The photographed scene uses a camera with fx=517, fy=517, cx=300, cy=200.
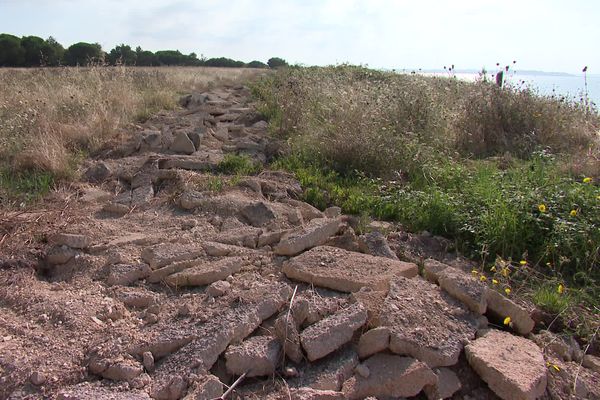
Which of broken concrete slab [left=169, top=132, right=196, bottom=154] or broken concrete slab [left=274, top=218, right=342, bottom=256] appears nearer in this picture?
broken concrete slab [left=274, top=218, right=342, bottom=256]

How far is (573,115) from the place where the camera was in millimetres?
7047

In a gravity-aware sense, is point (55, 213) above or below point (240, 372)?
above

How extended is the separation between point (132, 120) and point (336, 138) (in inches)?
132

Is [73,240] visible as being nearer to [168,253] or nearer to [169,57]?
[168,253]

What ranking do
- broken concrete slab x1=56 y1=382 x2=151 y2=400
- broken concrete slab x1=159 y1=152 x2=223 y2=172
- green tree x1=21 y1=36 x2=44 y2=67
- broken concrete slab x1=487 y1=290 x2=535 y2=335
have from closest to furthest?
1. broken concrete slab x1=56 y1=382 x2=151 y2=400
2. broken concrete slab x1=487 y1=290 x2=535 y2=335
3. broken concrete slab x1=159 y1=152 x2=223 y2=172
4. green tree x1=21 y1=36 x2=44 y2=67

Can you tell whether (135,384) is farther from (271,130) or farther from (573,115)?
(573,115)

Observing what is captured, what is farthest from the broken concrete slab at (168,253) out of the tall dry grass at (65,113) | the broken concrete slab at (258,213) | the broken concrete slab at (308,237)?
the tall dry grass at (65,113)

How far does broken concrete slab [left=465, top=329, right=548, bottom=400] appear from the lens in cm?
232

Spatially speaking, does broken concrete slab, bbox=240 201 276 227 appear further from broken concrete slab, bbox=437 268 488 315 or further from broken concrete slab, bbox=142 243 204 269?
broken concrete slab, bbox=437 268 488 315

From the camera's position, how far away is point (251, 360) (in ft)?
7.73

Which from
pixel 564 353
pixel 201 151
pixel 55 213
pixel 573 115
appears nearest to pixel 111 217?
pixel 55 213

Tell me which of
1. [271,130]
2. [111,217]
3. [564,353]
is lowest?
[564,353]

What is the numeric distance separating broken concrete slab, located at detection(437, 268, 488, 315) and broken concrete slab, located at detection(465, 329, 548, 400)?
179mm

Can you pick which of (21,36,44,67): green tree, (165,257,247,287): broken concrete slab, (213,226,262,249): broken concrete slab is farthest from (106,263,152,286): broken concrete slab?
(21,36,44,67): green tree
